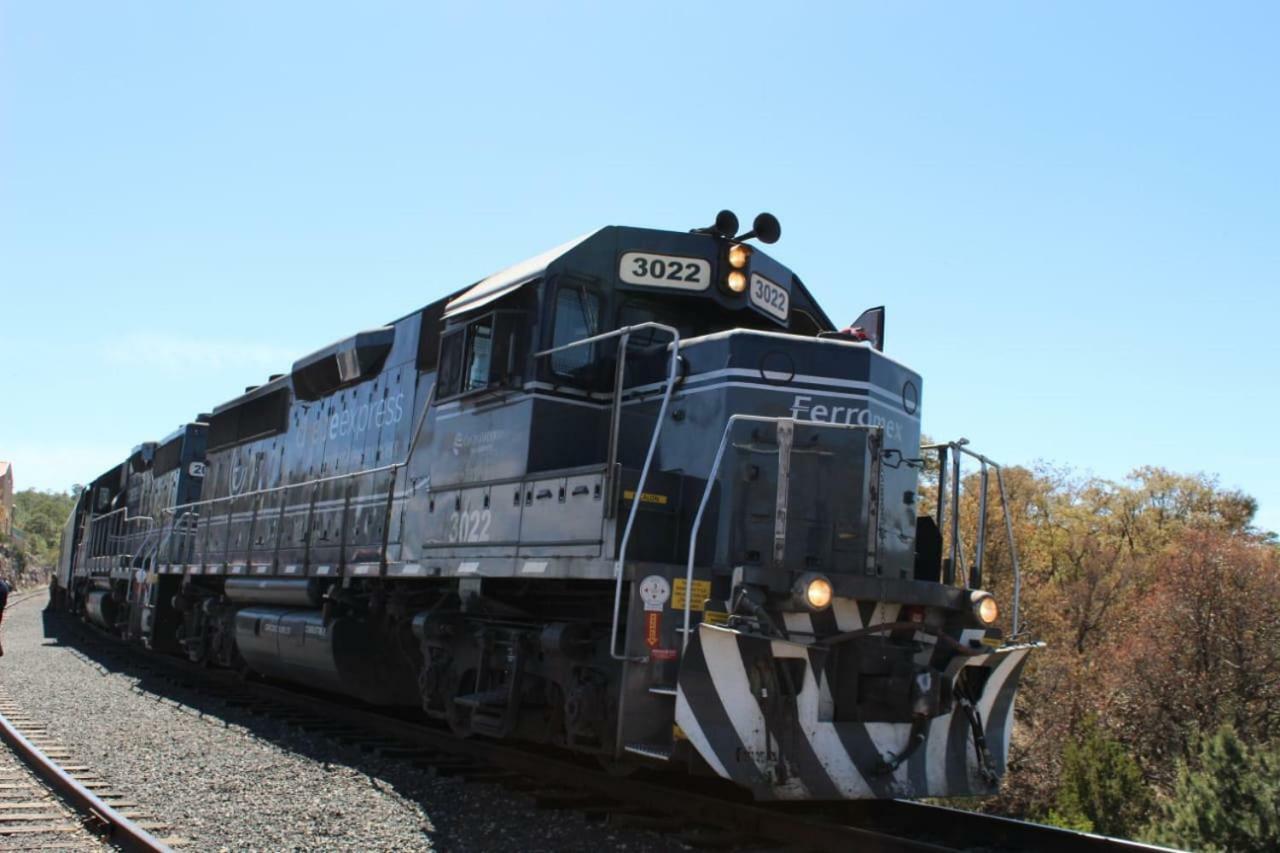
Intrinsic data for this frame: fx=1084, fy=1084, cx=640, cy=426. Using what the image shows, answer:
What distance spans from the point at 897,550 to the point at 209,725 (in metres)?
6.17

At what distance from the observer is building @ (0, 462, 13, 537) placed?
262 ft

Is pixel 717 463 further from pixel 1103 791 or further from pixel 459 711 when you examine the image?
pixel 1103 791

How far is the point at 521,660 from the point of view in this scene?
6527 millimetres

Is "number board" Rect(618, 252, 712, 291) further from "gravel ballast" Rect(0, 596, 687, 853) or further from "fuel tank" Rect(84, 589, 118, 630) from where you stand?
"fuel tank" Rect(84, 589, 118, 630)

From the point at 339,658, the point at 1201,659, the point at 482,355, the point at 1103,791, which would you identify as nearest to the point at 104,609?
the point at 339,658

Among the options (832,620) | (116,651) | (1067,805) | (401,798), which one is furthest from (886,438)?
(1067,805)

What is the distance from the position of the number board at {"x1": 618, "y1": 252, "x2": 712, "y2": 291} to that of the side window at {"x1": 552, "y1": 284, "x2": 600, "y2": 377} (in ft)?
0.86

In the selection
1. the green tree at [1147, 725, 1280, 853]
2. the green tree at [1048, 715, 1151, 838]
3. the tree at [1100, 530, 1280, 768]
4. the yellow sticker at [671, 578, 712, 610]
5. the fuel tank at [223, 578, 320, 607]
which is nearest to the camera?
the yellow sticker at [671, 578, 712, 610]

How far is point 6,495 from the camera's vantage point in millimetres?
103250

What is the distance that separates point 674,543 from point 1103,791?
1742 centimetres

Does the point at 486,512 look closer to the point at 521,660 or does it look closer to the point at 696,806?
the point at 521,660

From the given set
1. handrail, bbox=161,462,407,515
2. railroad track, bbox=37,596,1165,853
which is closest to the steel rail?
railroad track, bbox=37,596,1165,853

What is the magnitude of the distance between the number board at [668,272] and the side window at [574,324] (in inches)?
10.3

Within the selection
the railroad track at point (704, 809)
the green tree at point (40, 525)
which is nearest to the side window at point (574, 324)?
the railroad track at point (704, 809)
